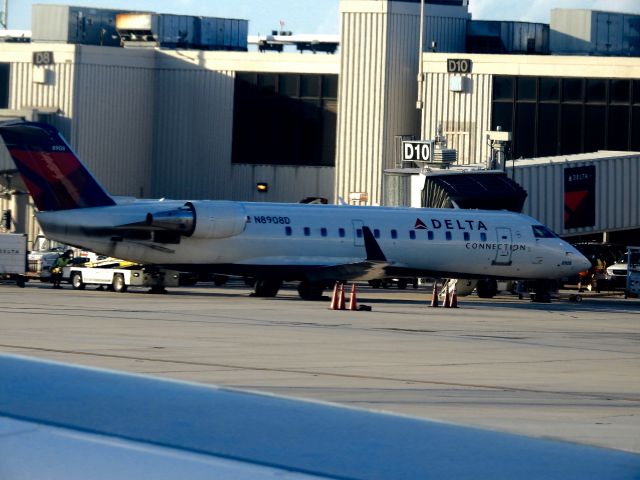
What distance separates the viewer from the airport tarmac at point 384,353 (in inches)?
556

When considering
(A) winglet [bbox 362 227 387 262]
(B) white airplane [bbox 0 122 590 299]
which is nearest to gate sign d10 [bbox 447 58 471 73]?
(B) white airplane [bbox 0 122 590 299]

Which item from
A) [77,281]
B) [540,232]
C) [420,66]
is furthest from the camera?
[420,66]

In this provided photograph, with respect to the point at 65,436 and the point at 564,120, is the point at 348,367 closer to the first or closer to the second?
the point at 65,436

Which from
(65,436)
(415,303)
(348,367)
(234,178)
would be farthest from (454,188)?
(65,436)

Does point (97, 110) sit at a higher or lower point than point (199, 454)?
higher

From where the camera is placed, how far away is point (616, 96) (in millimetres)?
59875

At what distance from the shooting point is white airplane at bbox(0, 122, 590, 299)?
122 ft

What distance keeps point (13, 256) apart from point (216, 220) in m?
10.8

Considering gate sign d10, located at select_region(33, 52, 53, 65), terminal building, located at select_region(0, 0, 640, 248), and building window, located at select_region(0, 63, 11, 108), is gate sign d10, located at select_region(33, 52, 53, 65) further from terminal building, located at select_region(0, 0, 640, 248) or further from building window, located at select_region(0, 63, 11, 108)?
building window, located at select_region(0, 63, 11, 108)

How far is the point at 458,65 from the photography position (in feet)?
199

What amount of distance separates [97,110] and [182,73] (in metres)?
4.92

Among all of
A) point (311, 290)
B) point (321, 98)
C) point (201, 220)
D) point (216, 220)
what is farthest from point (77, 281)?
point (321, 98)

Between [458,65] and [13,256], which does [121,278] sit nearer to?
[13,256]

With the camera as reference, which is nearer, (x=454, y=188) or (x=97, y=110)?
(x=454, y=188)
